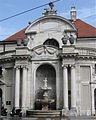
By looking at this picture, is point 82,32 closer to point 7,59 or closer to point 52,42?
point 52,42

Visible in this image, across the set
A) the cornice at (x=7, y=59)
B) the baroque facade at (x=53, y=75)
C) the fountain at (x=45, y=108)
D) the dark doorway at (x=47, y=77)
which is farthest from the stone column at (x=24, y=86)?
the cornice at (x=7, y=59)

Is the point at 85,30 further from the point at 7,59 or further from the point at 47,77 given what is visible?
the point at 7,59

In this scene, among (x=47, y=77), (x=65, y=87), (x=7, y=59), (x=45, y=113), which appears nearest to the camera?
(x=45, y=113)

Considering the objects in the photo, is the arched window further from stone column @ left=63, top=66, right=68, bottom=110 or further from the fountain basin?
the fountain basin

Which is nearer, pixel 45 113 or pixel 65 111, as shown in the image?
pixel 45 113

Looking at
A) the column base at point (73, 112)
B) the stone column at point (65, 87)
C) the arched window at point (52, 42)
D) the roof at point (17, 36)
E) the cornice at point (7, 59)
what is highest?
the roof at point (17, 36)

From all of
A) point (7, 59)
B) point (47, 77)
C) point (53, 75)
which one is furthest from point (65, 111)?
point (7, 59)

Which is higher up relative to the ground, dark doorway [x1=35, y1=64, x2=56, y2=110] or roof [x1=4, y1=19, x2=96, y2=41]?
roof [x1=4, y1=19, x2=96, y2=41]

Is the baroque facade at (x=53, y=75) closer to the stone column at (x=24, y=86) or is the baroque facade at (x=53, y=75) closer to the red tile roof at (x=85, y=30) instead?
A: the stone column at (x=24, y=86)

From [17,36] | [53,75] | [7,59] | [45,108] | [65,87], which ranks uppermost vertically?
[17,36]

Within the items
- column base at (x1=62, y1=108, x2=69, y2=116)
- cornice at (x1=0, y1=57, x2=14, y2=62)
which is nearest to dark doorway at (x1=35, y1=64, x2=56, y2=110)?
column base at (x1=62, y1=108, x2=69, y2=116)

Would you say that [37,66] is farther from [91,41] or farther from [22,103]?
A: [91,41]

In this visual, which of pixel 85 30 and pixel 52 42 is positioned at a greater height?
pixel 85 30

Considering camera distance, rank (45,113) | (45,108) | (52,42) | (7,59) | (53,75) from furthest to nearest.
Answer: (52,42) → (53,75) → (7,59) → (45,108) → (45,113)
